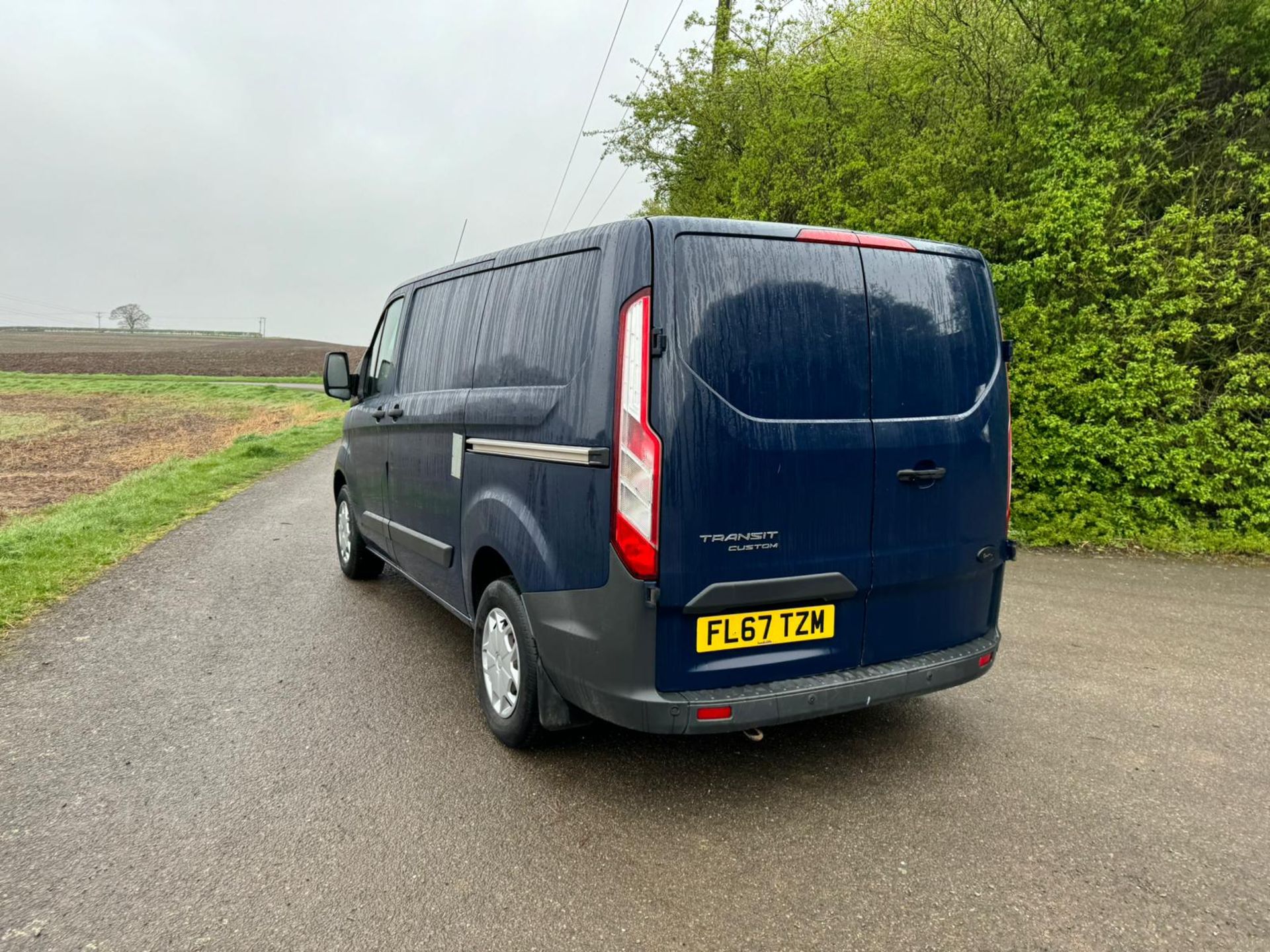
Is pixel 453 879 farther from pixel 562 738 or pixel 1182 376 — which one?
pixel 1182 376

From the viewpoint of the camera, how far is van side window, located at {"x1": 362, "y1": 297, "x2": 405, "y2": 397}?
16.6ft

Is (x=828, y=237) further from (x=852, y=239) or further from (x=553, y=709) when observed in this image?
(x=553, y=709)

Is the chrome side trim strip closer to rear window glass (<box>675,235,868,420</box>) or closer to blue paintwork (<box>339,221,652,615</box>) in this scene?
blue paintwork (<box>339,221,652,615</box>)

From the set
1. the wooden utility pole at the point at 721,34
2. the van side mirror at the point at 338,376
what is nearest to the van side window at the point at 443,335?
the van side mirror at the point at 338,376

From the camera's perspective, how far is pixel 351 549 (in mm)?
6000

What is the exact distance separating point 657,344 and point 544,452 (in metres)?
0.66

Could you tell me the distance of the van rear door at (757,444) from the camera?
106 inches

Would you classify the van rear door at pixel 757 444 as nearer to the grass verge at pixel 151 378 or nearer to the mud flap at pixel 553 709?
the mud flap at pixel 553 709

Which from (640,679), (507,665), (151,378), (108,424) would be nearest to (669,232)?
(640,679)

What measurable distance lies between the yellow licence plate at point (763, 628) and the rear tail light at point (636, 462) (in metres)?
0.29

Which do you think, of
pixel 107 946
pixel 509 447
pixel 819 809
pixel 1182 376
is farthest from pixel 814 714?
pixel 1182 376

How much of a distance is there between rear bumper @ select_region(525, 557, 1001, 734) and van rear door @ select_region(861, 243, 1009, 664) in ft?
0.44

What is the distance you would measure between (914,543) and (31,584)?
570cm

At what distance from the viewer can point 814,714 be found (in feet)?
9.56
